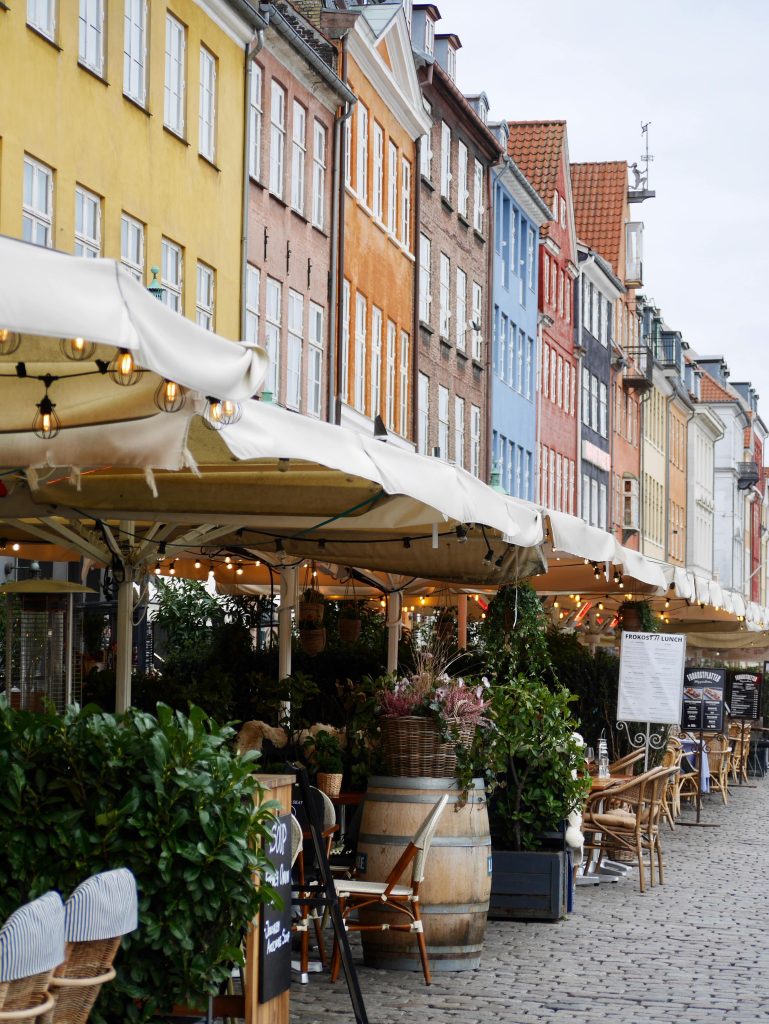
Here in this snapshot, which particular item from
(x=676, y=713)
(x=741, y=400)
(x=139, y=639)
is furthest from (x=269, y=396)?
(x=741, y=400)

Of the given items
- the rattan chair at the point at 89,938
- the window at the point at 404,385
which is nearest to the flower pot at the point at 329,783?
the rattan chair at the point at 89,938

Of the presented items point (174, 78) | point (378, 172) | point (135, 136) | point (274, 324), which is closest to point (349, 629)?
point (135, 136)

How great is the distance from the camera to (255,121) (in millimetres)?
29703

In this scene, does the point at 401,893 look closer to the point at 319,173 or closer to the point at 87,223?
the point at 87,223

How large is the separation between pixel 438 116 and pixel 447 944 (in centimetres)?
3371

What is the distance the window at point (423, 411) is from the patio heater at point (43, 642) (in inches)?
759

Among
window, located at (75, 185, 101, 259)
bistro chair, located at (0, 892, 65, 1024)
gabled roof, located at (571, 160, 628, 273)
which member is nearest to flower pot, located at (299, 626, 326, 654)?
window, located at (75, 185, 101, 259)

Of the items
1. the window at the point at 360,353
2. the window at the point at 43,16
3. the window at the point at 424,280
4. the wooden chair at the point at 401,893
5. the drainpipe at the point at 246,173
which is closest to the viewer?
the wooden chair at the point at 401,893

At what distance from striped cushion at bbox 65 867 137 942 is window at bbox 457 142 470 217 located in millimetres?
39632

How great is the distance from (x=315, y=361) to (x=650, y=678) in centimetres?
1475

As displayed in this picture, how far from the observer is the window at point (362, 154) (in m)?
35.2

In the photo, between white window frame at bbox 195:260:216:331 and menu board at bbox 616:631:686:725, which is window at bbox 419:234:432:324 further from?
menu board at bbox 616:631:686:725

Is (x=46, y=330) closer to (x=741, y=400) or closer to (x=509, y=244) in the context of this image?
(x=509, y=244)

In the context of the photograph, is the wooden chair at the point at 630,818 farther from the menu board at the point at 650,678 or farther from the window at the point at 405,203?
the window at the point at 405,203
